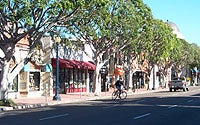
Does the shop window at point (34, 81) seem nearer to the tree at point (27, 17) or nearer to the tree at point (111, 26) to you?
the tree at point (111, 26)

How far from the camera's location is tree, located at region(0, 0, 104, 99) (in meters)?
24.1

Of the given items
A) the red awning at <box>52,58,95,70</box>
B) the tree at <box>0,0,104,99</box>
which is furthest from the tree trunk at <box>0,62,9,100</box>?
the red awning at <box>52,58,95,70</box>

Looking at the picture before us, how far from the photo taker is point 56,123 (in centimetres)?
1647

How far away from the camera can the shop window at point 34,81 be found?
39.7 metres

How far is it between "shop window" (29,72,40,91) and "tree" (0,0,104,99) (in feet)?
35.5

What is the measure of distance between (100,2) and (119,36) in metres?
17.0

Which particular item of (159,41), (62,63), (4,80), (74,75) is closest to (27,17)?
(4,80)

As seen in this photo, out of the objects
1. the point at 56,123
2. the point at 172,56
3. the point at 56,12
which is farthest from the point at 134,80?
the point at 56,123

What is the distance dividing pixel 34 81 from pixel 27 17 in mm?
17034

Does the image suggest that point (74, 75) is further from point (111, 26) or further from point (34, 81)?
point (111, 26)

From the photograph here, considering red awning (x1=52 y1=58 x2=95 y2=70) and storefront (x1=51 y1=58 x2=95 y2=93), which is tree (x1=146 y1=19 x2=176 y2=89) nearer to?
red awning (x1=52 y1=58 x2=95 y2=70)

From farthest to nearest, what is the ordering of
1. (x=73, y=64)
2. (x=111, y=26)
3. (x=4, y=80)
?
(x=73, y=64)
(x=111, y=26)
(x=4, y=80)

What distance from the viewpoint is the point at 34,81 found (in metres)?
40.4

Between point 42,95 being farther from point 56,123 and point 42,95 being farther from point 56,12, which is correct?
point 56,123
